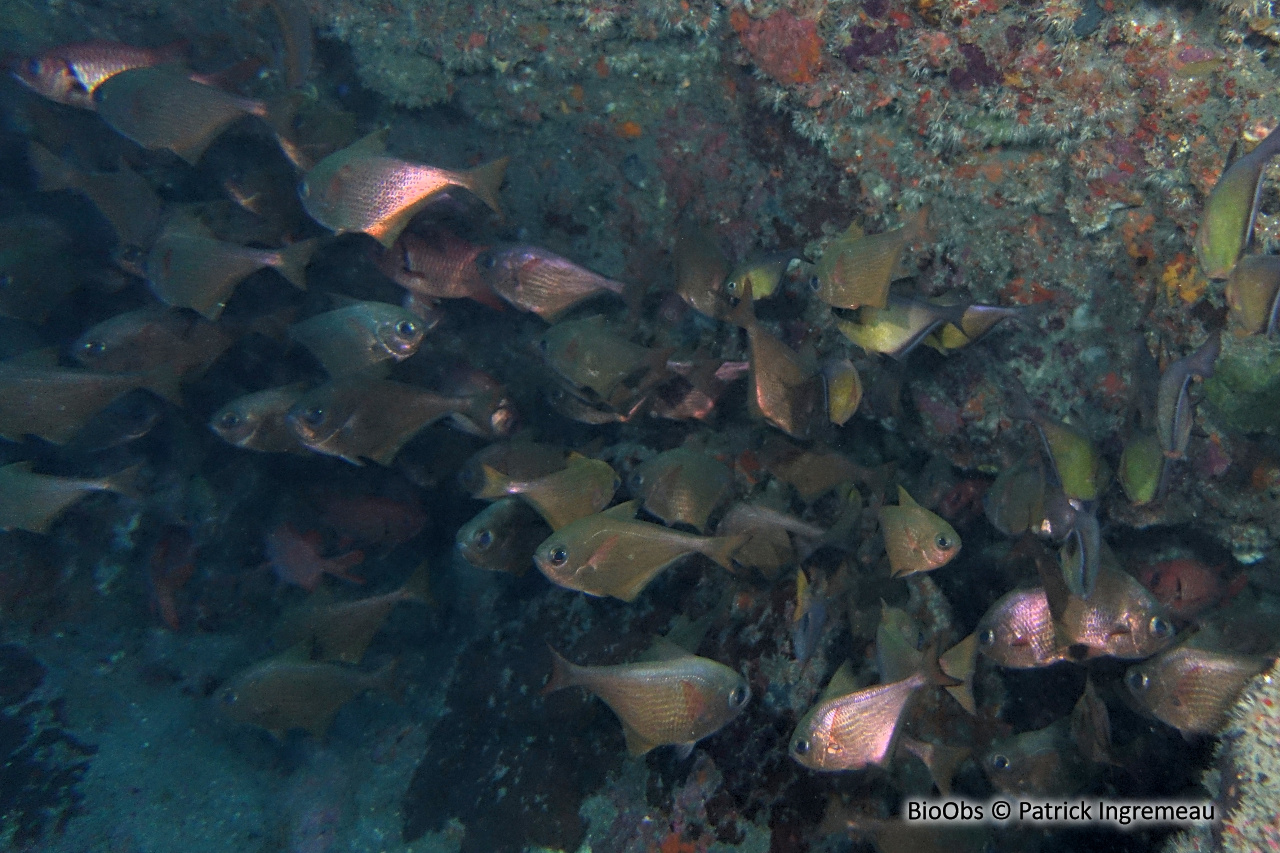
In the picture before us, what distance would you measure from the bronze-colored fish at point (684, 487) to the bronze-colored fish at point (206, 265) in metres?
2.54

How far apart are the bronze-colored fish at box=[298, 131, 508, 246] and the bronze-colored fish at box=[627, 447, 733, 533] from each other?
1802 millimetres

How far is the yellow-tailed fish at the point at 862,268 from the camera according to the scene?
2563mm

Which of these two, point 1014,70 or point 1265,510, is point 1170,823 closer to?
point 1265,510

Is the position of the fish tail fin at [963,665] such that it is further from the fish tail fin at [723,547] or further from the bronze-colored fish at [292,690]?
the bronze-colored fish at [292,690]

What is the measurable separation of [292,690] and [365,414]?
67.6 inches

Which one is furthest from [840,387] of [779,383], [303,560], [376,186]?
[303,560]

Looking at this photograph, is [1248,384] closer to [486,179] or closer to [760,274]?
[760,274]

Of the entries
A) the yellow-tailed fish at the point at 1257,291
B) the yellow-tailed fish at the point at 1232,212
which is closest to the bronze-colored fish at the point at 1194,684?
the yellow-tailed fish at the point at 1257,291

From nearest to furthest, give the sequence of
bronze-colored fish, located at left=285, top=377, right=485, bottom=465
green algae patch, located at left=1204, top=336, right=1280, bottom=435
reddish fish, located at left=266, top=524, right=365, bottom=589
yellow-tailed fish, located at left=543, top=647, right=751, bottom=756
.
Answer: yellow-tailed fish, located at left=543, top=647, right=751, bottom=756 < green algae patch, located at left=1204, top=336, right=1280, bottom=435 < bronze-colored fish, located at left=285, top=377, right=485, bottom=465 < reddish fish, located at left=266, top=524, right=365, bottom=589

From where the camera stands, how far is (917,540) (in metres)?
2.59

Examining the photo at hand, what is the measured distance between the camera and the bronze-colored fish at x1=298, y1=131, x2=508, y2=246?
3.39 metres

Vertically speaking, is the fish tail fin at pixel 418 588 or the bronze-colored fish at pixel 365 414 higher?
the bronze-colored fish at pixel 365 414

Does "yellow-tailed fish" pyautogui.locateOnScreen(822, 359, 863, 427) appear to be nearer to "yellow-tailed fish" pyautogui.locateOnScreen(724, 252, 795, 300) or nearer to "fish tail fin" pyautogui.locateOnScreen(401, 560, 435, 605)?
"yellow-tailed fish" pyautogui.locateOnScreen(724, 252, 795, 300)

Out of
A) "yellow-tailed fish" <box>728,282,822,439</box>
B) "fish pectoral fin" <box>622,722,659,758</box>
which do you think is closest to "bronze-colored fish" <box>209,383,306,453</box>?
"fish pectoral fin" <box>622,722,659,758</box>
